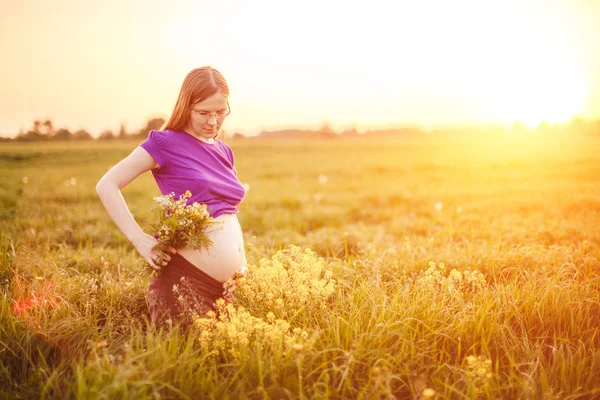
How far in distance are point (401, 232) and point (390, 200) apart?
12.1 ft

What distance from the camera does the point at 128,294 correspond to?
11.5ft

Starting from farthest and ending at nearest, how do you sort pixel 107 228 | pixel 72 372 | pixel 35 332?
pixel 107 228 → pixel 35 332 → pixel 72 372

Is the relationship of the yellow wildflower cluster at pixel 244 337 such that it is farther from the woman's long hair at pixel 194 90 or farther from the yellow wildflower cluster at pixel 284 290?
the woman's long hair at pixel 194 90

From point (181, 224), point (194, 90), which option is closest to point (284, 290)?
point (181, 224)

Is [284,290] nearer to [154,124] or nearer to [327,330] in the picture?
[327,330]

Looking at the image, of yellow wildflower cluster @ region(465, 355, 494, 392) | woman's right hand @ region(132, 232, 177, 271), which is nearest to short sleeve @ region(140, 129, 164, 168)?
woman's right hand @ region(132, 232, 177, 271)

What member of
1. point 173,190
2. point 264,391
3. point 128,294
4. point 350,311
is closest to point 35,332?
point 128,294

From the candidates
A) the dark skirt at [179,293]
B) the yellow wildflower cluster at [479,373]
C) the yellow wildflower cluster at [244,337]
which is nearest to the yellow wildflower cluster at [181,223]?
the dark skirt at [179,293]

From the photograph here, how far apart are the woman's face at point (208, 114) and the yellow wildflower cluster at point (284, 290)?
1.21 m

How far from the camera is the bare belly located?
300 centimetres

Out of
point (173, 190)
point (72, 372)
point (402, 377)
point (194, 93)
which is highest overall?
point (194, 93)

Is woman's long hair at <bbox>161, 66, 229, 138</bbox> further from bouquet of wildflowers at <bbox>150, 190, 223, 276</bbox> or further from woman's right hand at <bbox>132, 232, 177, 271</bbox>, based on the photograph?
woman's right hand at <bbox>132, 232, 177, 271</bbox>

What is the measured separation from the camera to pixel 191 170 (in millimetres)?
3021

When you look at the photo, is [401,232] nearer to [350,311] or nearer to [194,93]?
[350,311]
